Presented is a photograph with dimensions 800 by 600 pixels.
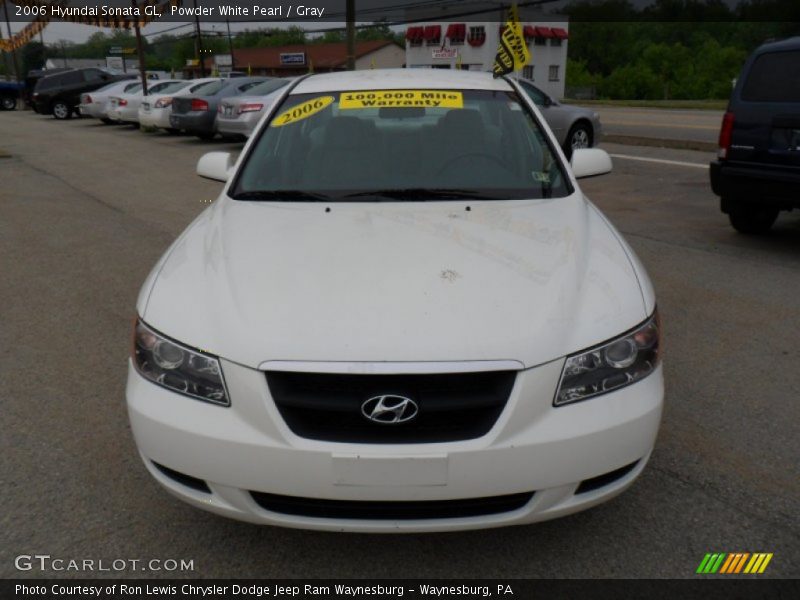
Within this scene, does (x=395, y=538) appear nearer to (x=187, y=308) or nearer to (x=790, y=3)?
(x=187, y=308)

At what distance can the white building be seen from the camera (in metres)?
62.7

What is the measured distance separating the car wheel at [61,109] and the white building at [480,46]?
3638cm

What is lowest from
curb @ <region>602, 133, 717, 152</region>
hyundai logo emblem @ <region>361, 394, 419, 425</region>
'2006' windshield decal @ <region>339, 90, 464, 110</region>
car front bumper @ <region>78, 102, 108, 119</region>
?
car front bumper @ <region>78, 102, 108, 119</region>

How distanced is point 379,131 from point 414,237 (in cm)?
107

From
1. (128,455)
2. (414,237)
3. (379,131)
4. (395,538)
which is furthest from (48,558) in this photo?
(379,131)

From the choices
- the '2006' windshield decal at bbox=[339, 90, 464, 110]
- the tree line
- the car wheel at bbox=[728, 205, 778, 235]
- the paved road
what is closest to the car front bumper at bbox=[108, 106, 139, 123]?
the paved road

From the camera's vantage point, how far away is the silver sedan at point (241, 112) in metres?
15.6

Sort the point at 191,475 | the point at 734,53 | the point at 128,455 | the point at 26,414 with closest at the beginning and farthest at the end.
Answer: the point at 191,475 < the point at 128,455 < the point at 26,414 < the point at 734,53

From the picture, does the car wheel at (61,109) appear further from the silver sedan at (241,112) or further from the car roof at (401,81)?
the car roof at (401,81)

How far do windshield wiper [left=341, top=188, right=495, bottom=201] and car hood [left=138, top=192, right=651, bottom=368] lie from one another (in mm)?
107

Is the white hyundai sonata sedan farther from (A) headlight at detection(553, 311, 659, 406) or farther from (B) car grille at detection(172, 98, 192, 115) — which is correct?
(B) car grille at detection(172, 98, 192, 115)

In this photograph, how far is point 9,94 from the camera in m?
37.1

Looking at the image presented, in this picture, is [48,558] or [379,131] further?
[379,131]

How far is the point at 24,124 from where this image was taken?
25.8 m
